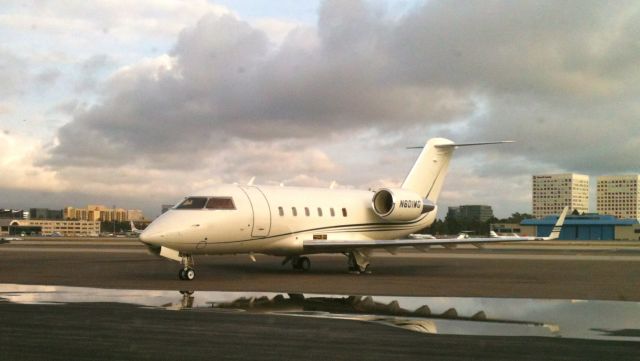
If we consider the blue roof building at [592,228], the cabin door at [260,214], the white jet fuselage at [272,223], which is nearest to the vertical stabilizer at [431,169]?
the white jet fuselage at [272,223]

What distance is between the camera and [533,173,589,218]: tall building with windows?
177625mm

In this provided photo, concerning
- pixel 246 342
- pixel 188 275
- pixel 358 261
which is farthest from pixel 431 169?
pixel 246 342

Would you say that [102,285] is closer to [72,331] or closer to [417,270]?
[72,331]

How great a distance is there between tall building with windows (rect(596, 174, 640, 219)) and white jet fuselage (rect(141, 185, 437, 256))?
170 metres

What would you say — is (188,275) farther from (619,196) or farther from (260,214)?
(619,196)

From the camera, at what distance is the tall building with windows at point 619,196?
180625 mm

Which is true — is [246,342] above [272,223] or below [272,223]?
below

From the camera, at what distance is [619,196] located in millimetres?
186875

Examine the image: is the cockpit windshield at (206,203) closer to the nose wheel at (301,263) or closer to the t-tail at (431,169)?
the nose wheel at (301,263)

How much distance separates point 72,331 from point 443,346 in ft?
17.3

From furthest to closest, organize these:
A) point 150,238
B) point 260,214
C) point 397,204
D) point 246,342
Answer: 1. point 397,204
2. point 260,214
3. point 150,238
4. point 246,342

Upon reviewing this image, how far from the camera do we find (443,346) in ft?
28.9

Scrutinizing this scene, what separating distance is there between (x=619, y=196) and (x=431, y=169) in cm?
17513

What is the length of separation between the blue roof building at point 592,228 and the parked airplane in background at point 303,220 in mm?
108283
